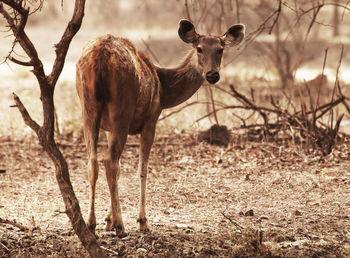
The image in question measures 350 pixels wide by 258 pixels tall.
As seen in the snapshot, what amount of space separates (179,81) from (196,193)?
1569 millimetres

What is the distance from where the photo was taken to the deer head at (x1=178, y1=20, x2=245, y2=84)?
21.0ft

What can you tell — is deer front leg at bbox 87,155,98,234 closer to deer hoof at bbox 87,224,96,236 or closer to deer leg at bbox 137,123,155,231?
deer hoof at bbox 87,224,96,236

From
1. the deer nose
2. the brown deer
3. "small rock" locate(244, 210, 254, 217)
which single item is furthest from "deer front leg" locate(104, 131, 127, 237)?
"small rock" locate(244, 210, 254, 217)

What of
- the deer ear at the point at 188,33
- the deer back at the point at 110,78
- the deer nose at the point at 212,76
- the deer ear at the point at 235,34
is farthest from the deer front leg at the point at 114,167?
the deer ear at the point at 235,34

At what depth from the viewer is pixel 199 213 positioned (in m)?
6.62

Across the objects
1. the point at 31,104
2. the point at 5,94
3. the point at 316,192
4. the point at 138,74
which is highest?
the point at 5,94

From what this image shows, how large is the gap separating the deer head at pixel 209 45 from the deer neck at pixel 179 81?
0.13m

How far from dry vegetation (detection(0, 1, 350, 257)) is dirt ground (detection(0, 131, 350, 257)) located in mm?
13

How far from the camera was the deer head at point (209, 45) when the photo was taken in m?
6.40

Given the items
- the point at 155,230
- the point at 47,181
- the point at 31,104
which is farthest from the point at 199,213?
the point at 31,104

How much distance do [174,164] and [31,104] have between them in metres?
4.33

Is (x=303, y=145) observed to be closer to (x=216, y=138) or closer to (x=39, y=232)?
(x=216, y=138)

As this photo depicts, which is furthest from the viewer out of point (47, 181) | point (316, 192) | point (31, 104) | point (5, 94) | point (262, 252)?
point (5, 94)

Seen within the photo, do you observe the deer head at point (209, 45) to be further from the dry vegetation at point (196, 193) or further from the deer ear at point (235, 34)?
the dry vegetation at point (196, 193)
